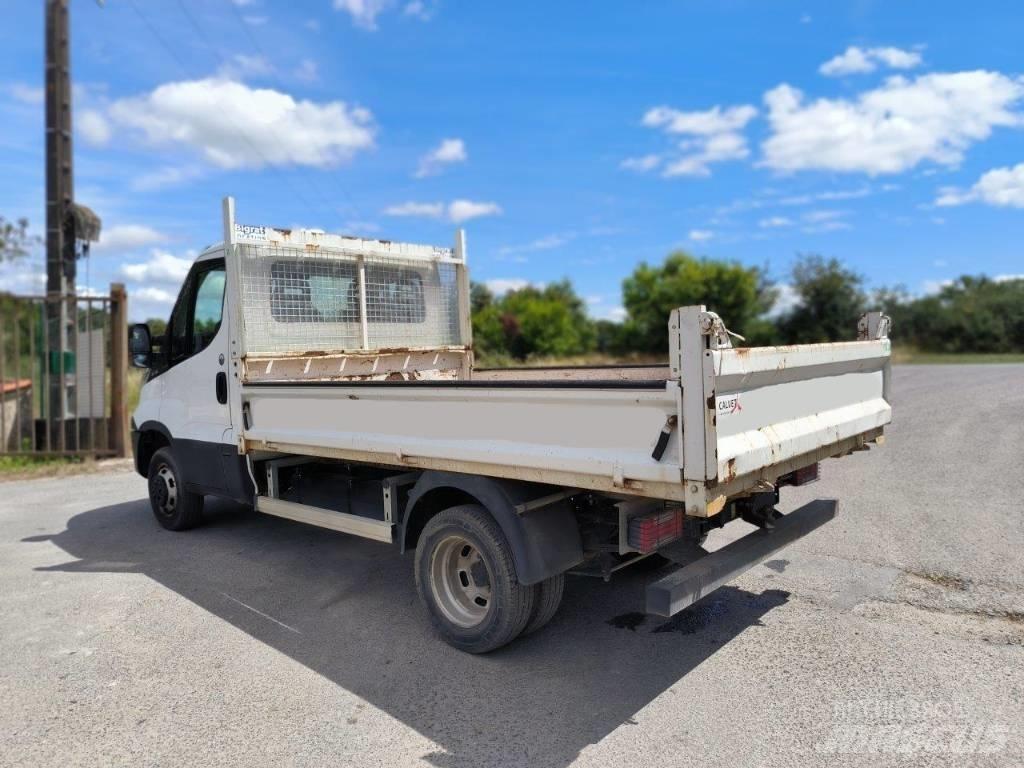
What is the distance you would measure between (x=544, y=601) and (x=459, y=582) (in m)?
0.59

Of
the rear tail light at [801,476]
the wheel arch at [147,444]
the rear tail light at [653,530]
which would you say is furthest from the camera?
the wheel arch at [147,444]

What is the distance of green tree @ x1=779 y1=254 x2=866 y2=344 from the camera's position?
39000 millimetres

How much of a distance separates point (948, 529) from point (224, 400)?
5.95 m

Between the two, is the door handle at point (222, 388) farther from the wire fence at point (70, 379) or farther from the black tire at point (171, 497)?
the wire fence at point (70, 379)

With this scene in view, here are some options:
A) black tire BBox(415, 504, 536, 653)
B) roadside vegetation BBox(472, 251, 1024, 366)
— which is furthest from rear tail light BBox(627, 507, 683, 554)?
roadside vegetation BBox(472, 251, 1024, 366)

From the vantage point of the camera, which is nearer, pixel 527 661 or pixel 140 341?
pixel 527 661

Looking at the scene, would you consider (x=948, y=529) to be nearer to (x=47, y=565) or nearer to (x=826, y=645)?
(x=826, y=645)

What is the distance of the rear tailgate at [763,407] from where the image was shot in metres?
3.02

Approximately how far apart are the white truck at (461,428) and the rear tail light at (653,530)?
1cm

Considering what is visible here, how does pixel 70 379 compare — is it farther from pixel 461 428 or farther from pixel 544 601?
pixel 544 601

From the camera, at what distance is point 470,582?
4.20 metres

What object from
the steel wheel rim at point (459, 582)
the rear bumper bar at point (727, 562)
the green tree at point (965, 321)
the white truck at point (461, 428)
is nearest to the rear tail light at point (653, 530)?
the white truck at point (461, 428)
